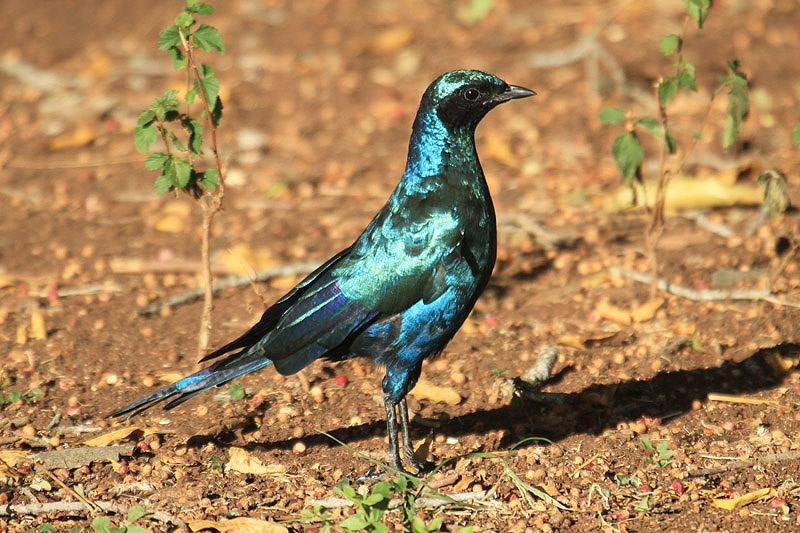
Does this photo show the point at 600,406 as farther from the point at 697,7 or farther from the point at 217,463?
the point at 697,7

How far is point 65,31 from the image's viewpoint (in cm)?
923

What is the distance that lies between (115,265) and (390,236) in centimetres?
251

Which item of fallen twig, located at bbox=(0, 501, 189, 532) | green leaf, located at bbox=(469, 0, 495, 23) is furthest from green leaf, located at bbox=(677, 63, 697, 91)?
green leaf, located at bbox=(469, 0, 495, 23)

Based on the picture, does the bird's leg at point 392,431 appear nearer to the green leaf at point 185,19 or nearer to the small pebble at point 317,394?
the small pebble at point 317,394

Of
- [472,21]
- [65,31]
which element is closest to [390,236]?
[472,21]

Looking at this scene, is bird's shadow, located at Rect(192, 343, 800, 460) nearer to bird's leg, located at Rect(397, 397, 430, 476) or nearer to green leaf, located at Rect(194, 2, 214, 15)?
bird's leg, located at Rect(397, 397, 430, 476)

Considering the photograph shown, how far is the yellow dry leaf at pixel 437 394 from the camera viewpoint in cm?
439

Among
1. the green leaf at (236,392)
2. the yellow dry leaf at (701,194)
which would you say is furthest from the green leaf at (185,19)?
the yellow dry leaf at (701,194)

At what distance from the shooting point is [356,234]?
19.8 feet

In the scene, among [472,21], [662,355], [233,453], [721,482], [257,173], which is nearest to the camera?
[721,482]

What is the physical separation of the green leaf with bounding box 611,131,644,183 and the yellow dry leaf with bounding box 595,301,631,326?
2.74ft

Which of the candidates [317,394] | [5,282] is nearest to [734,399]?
[317,394]

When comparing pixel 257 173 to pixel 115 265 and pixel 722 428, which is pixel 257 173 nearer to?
pixel 115 265

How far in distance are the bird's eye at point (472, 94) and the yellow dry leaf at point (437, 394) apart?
1408 mm
